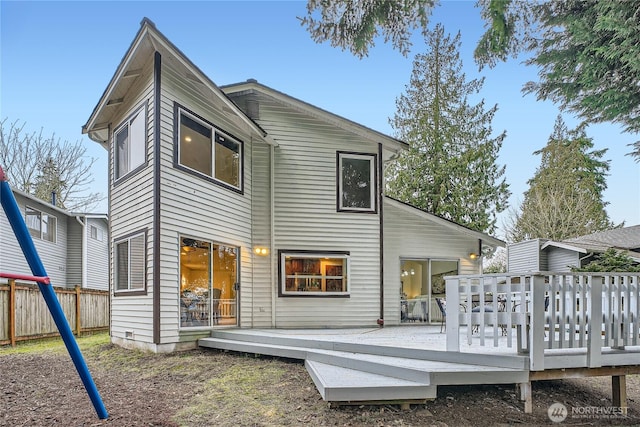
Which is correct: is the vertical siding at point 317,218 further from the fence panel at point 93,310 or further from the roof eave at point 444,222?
the fence panel at point 93,310

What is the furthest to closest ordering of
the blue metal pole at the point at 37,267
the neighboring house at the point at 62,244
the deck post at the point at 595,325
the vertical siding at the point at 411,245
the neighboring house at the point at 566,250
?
1. the neighboring house at the point at 566,250
2. the neighboring house at the point at 62,244
3. the vertical siding at the point at 411,245
4. the deck post at the point at 595,325
5. the blue metal pole at the point at 37,267

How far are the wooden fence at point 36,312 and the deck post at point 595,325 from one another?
462 inches

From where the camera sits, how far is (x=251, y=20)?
1478cm

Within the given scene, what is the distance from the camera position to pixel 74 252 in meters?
18.9

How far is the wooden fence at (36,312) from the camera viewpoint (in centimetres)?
1007

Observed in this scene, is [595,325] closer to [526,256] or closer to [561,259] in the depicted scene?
[561,259]

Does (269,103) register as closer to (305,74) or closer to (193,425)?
(193,425)

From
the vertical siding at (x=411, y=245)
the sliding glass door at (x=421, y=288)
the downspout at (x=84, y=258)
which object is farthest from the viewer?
the downspout at (x=84, y=258)

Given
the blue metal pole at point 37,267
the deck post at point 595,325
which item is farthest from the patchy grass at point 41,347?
the deck post at point 595,325

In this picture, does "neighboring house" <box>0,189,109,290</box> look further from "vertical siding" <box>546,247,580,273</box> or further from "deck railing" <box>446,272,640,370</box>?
"vertical siding" <box>546,247,580,273</box>

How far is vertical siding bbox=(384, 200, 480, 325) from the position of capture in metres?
11.1

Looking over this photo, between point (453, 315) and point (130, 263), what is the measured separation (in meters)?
6.28

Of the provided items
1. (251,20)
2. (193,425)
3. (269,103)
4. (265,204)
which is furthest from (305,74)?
(193,425)

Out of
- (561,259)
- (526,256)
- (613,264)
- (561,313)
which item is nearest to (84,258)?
(561,313)
